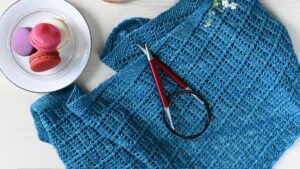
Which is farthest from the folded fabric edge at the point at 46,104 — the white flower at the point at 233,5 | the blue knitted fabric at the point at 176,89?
the white flower at the point at 233,5

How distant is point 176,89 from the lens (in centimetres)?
84

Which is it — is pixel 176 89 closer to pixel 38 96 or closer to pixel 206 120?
pixel 206 120

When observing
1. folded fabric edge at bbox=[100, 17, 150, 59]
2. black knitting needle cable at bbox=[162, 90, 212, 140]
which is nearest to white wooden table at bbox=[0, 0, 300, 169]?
folded fabric edge at bbox=[100, 17, 150, 59]

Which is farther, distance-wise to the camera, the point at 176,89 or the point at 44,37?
the point at 176,89

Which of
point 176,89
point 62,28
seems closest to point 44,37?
point 62,28

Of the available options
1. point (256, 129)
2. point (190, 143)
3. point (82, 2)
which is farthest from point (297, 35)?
point (82, 2)

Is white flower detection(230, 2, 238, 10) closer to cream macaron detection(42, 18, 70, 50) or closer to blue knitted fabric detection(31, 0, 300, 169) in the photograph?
blue knitted fabric detection(31, 0, 300, 169)

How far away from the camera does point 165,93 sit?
839 millimetres

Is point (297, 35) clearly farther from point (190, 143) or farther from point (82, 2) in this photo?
point (82, 2)

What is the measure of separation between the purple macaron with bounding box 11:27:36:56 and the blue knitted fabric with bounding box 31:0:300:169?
0.10 m

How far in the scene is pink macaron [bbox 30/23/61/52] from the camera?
2.42ft

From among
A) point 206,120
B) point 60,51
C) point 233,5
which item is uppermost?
point 233,5

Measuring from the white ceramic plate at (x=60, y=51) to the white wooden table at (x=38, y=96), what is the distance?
24 millimetres

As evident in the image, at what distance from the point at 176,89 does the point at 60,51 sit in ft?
0.78
